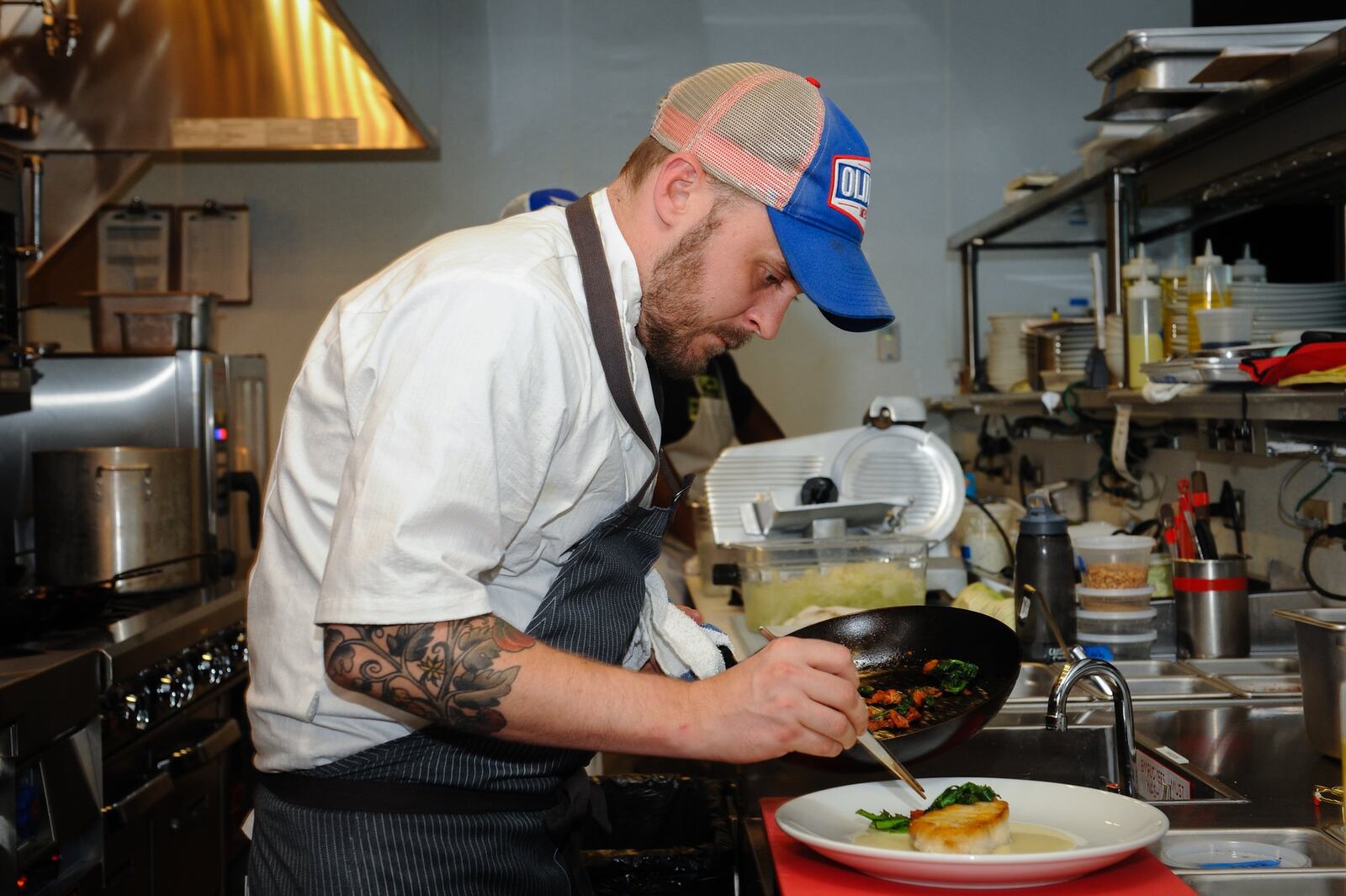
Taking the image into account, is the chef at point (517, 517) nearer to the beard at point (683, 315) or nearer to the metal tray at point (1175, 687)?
the beard at point (683, 315)

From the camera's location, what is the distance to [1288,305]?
2193mm

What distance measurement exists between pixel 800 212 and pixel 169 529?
237 cm

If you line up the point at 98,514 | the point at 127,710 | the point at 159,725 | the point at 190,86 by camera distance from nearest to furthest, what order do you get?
1. the point at 127,710
2. the point at 159,725
3. the point at 98,514
4. the point at 190,86

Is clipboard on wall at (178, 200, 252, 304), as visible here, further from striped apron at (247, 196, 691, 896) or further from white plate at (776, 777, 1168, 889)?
white plate at (776, 777, 1168, 889)

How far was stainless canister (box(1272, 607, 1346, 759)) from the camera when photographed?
4.74 ft

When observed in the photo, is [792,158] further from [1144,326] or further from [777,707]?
[1144,326]

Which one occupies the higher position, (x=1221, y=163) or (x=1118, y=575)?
(x=1221, y=163)

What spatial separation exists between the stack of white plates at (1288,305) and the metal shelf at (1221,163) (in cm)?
23

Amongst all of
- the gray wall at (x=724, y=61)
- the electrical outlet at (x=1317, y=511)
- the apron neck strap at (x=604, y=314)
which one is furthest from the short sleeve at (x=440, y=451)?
the gray wall at (x=724, y=61)

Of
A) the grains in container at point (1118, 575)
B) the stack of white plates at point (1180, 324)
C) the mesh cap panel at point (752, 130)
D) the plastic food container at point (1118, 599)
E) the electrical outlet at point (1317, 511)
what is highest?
the mesh cap panel at point (752, 130)

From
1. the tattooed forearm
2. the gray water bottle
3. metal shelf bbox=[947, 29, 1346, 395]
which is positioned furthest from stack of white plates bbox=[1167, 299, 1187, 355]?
the tattooed forearm

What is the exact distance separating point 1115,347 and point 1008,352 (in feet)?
3.88

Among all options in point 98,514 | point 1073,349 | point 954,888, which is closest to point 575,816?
point 954,888

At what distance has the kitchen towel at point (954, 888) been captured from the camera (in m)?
1.10
